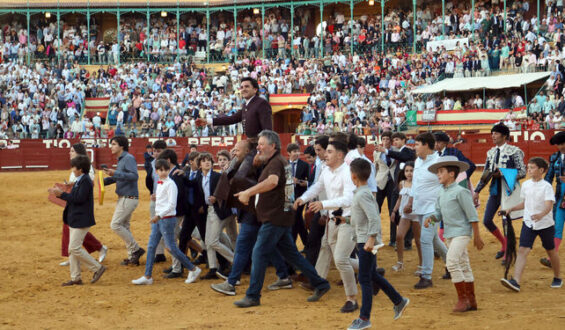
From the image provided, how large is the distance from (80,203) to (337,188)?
3.14m

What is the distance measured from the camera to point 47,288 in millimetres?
8500

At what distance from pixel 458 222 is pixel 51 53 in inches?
1500

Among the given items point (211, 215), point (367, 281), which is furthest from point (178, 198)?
point (367, 281)

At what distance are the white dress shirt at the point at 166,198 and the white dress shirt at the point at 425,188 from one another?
2763 millimetres

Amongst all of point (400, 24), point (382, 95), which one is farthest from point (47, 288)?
point (400, 24)

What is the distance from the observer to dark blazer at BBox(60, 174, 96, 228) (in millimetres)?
8414

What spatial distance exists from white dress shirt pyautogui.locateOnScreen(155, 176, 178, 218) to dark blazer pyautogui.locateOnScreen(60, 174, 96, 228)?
0.79m

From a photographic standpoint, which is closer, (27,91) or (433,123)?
(433,123)

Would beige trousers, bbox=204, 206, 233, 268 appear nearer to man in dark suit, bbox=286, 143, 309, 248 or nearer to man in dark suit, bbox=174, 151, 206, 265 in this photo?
man in dark suit, bbox=174, 151, 206, 265

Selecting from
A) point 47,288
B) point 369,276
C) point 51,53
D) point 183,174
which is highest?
point 51,53

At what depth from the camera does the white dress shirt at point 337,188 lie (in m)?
6.90

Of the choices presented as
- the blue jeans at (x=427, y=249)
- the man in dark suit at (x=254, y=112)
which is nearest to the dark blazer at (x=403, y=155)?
the blue jeans at (x=427, y=249)

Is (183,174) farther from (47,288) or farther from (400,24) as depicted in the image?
(400,24)

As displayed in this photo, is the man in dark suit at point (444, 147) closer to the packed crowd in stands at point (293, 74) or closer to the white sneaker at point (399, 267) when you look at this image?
the white sneaker at point (399, 267)
